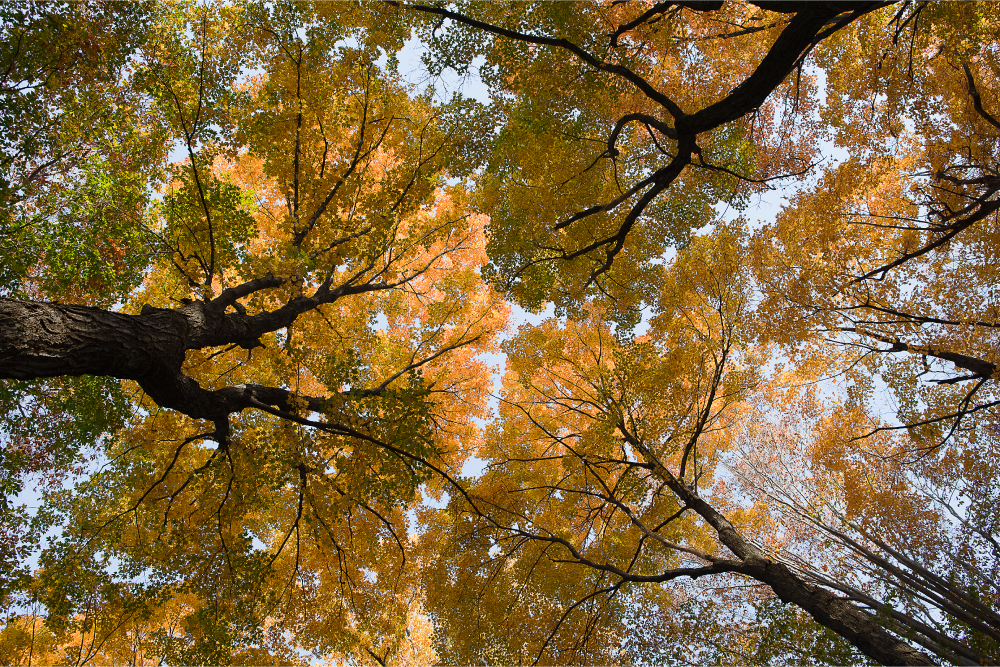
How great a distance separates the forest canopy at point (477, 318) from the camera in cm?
453

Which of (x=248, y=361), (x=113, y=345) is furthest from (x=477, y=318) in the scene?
(x=113, y=345)

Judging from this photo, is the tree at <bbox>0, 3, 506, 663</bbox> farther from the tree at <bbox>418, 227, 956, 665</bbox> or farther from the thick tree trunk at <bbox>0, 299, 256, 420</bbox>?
the tree at <bbox>418, 227, 956, 665</bbox>

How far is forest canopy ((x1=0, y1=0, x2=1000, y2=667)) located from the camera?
14.9 ft

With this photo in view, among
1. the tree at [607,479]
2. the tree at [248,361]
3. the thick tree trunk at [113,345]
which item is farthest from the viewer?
the tree at [607,479]

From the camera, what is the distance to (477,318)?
9.18 m

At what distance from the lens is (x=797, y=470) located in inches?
403

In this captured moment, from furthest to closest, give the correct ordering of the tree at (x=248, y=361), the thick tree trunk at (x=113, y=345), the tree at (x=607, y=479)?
the tree at (x=607, y=479) → the tree at (x=248, y=361) → the thick tree trunk at (x=113, y=345)

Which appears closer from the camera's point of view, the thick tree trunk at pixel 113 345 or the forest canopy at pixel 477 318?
the thick tree trunk at pixel 113 345

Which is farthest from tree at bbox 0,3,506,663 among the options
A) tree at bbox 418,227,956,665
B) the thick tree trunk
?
tree at bbox 418,227,956,665

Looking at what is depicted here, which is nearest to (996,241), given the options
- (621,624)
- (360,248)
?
(621,624)

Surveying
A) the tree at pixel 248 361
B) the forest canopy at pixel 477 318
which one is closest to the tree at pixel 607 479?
the forest canopy at pixel 477 318

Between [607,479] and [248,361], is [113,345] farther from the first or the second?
[607,479]

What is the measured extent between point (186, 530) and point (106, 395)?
1.78 m

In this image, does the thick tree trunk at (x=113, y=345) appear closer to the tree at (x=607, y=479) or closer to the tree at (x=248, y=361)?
the tree at (x=248, y=361)
